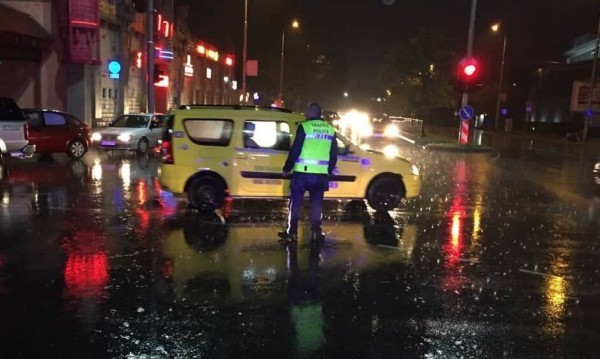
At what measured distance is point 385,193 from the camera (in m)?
10.6

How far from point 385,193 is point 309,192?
9.57ft

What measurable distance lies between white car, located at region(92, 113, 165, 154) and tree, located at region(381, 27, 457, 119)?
35.5 m

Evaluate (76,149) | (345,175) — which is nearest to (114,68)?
(76,149)

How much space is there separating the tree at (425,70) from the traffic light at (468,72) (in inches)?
1022

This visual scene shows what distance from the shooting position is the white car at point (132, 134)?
20.8 m

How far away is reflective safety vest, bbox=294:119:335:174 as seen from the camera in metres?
7.84

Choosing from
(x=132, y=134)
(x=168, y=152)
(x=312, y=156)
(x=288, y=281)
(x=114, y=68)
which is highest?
(x=114, y=68)

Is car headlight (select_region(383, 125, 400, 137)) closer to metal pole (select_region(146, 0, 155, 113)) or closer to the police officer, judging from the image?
metal pole (select_region(146, 0, 155, 113))

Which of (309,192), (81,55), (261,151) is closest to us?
(309,192)

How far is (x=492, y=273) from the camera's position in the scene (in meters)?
6.92

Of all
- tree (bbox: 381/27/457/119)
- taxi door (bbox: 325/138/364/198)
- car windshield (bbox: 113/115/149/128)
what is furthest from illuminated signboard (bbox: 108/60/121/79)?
tree (bbox: 381/27/457/119)

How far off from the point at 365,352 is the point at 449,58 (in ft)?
177

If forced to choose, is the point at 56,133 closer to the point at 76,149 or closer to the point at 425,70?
the point at 76,149

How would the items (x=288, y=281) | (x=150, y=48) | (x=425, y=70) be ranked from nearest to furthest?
1. (x=288, y=281)
2. (x=150, y=48)
3. (x=425, y=70)
